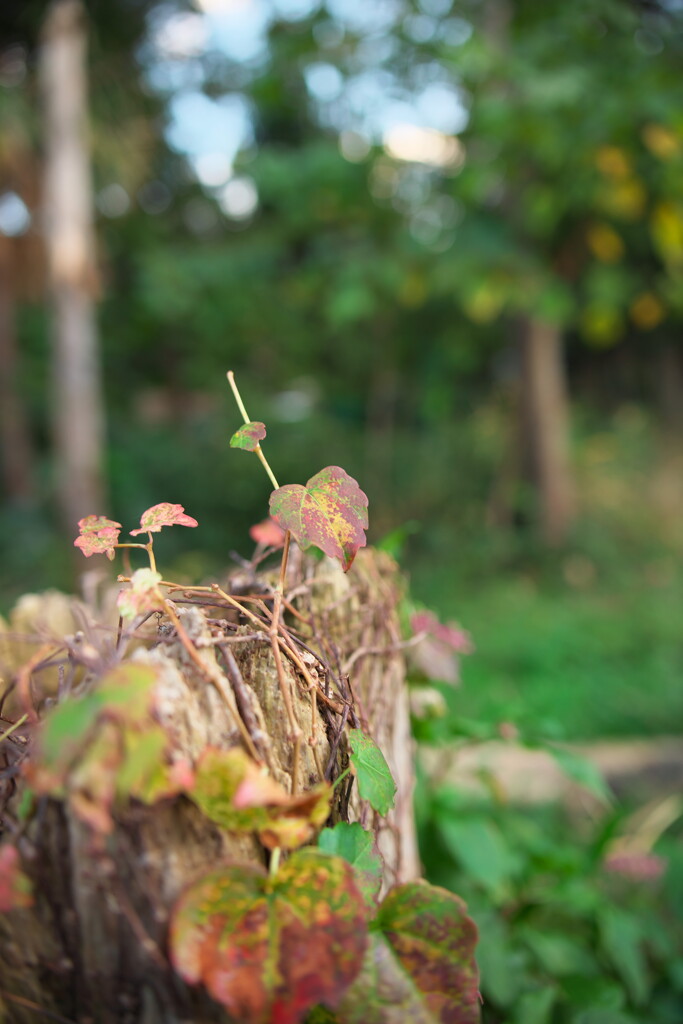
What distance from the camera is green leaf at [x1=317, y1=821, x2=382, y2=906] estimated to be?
66 cm

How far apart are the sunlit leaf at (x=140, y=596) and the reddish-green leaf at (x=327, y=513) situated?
124 mm

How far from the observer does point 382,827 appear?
894mm

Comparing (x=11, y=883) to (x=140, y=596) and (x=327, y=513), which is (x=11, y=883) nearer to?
(x=140, y=596)

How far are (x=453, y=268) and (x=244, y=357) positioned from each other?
5561 millimetres

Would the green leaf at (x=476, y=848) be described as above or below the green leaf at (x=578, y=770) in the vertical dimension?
below

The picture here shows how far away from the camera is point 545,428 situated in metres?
7.45

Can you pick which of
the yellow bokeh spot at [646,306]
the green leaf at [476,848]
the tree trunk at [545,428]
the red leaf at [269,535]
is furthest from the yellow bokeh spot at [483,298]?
the red leaf at [269,535]

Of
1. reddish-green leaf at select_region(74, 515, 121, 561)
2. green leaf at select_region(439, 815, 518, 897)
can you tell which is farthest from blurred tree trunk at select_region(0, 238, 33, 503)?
reddish-green leaf at select_region(74, 515, 121, 561)

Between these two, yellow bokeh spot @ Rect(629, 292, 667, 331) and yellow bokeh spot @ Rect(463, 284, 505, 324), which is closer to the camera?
yellow bokeh spot @ Rect(463, 284, 505, 324)

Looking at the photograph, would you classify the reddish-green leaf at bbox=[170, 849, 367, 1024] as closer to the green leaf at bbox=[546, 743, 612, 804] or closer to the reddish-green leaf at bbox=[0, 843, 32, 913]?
the reddish-green leaf at bbox=[0, 843, 32, 913]

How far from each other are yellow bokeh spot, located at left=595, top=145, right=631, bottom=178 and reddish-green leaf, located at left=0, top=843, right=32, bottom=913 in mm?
5808

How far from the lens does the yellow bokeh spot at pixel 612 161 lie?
17.0ft

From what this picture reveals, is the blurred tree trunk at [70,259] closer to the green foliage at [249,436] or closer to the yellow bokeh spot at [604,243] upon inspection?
the yellow bokeh spot at [604,243]

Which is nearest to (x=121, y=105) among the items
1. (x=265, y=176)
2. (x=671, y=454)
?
(x=265, y=176)
